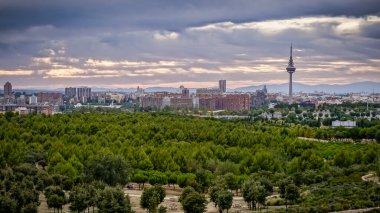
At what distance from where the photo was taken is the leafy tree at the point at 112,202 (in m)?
27.9

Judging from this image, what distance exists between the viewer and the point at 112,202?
28.0 m

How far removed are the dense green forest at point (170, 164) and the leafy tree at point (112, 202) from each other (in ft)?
0.25

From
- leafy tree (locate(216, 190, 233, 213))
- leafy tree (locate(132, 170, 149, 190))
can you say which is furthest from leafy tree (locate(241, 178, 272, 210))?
leafy tree (locate(132, 170, 149, 190))

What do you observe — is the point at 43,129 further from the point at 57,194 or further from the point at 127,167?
the point at 57,194

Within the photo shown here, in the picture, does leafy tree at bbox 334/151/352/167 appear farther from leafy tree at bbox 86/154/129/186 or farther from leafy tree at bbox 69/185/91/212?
leafy tree at bbox 69/185/91/212

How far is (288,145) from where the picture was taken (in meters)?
55.7

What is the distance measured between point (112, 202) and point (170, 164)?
680 inches

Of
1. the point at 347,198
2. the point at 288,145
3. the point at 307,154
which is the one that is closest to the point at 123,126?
the point at 288,145

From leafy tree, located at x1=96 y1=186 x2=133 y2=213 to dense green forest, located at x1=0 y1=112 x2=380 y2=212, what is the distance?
0.25ft

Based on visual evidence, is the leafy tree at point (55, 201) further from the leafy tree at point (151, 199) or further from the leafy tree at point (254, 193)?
the leafy tree at point (254, 193)

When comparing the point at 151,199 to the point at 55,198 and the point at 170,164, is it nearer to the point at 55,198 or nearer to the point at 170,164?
the point at 55,198

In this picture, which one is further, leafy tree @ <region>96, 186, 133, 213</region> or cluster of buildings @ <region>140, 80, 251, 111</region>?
cluster of buildings @ <region>140, 80, 251, 111</region>

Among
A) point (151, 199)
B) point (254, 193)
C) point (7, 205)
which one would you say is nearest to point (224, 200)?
point (254, 193)

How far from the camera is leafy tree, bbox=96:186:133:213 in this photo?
1097 inches
